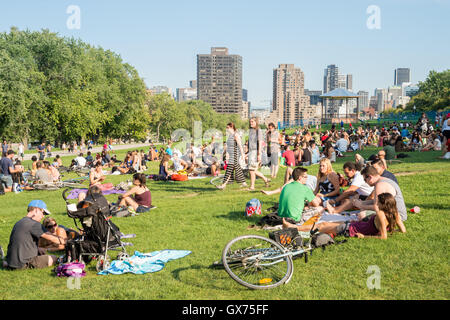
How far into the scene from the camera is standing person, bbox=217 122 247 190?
11773 mm

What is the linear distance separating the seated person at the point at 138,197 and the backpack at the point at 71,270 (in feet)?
13.7

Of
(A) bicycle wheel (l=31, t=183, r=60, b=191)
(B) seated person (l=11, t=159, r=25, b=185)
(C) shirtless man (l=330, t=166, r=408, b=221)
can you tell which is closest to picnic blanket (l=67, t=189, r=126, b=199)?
(A) bicycle wheel (l=31, t=183, r=60, b=191)

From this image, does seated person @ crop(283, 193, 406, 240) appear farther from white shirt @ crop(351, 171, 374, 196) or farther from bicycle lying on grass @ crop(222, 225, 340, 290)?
bicycle lying on grass @ crop(222, 225, 340, 290)

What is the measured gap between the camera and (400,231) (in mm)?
6984

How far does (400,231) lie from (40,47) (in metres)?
42.6

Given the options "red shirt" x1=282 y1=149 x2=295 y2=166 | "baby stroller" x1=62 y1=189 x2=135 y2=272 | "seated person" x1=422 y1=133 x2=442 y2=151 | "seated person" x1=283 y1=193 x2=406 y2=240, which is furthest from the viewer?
"seated person" x1=422 y1=133 x2=442 y2=151

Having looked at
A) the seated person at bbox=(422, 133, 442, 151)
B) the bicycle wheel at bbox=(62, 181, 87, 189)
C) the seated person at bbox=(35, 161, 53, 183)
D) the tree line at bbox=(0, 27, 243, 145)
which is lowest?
the bicycle wheel at bbox=(62, 181, 87, 189)

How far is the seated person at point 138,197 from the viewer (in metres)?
10.1

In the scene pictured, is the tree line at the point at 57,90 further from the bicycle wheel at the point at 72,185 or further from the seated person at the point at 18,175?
the bicycle wheel at the point at 72,185

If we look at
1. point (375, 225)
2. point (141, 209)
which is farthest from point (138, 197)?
point (375, 225)

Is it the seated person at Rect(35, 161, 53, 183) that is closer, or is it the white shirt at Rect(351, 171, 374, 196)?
the white shirt at Rect(351, 171, 374, 196)

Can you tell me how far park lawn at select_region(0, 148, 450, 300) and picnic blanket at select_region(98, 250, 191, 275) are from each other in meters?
0.14

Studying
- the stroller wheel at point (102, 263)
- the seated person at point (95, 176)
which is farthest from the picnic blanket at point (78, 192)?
the stroller wheel at point (102, 263)

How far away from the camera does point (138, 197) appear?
33.8 feet
